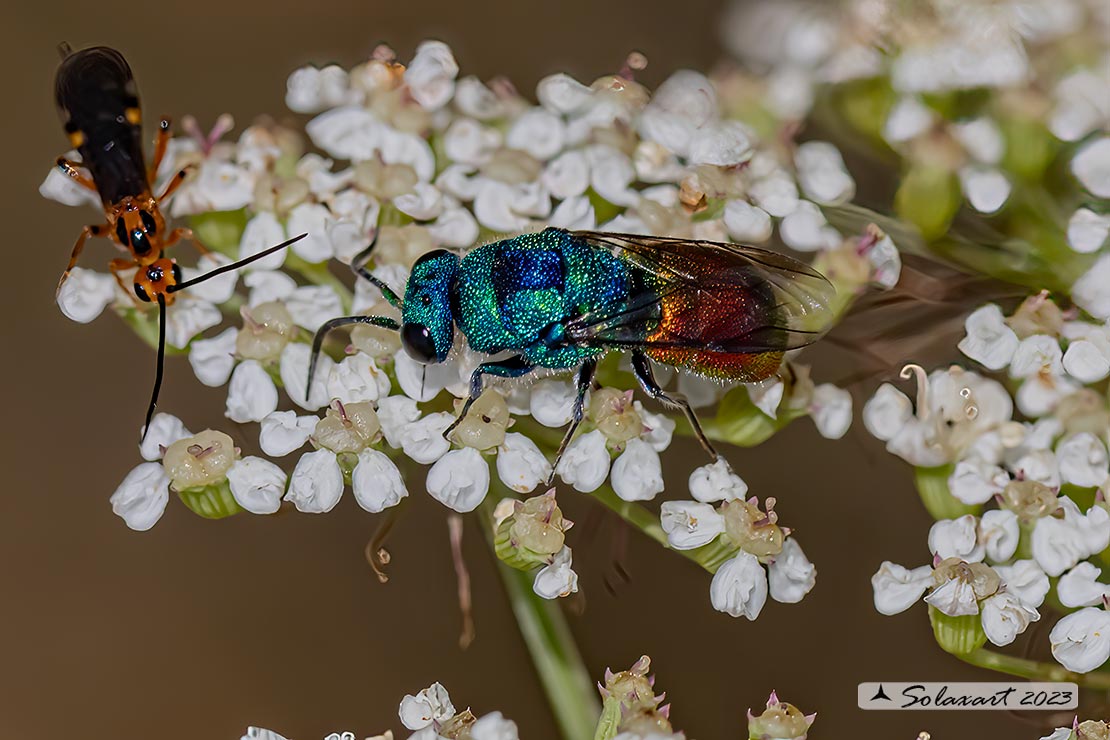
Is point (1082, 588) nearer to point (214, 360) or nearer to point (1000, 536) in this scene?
point (1000, 536)

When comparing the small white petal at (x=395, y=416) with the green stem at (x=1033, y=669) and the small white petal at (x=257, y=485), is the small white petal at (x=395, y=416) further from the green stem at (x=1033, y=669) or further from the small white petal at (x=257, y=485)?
the green stem at (x=1033, y=669)

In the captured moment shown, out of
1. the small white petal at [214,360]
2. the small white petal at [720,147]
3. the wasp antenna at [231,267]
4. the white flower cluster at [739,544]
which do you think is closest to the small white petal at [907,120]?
the small white petal at [720,147]

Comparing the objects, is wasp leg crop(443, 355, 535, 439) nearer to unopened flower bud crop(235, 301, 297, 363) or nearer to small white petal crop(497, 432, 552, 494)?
small white petal crop(497, 432, 552, 494)

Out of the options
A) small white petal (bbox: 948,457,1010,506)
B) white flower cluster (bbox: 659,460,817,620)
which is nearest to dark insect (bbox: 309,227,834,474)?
white flower cluster (bbox: 659,460,817,620)

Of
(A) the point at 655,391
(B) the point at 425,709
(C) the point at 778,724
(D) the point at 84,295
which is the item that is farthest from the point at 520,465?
(D) the point at 84,295

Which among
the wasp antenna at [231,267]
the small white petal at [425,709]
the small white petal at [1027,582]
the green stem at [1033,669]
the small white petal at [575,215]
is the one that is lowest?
the green stem at [1033,669]

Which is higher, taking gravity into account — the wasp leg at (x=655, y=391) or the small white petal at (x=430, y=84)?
the small white petal at (x=430, y=84)
